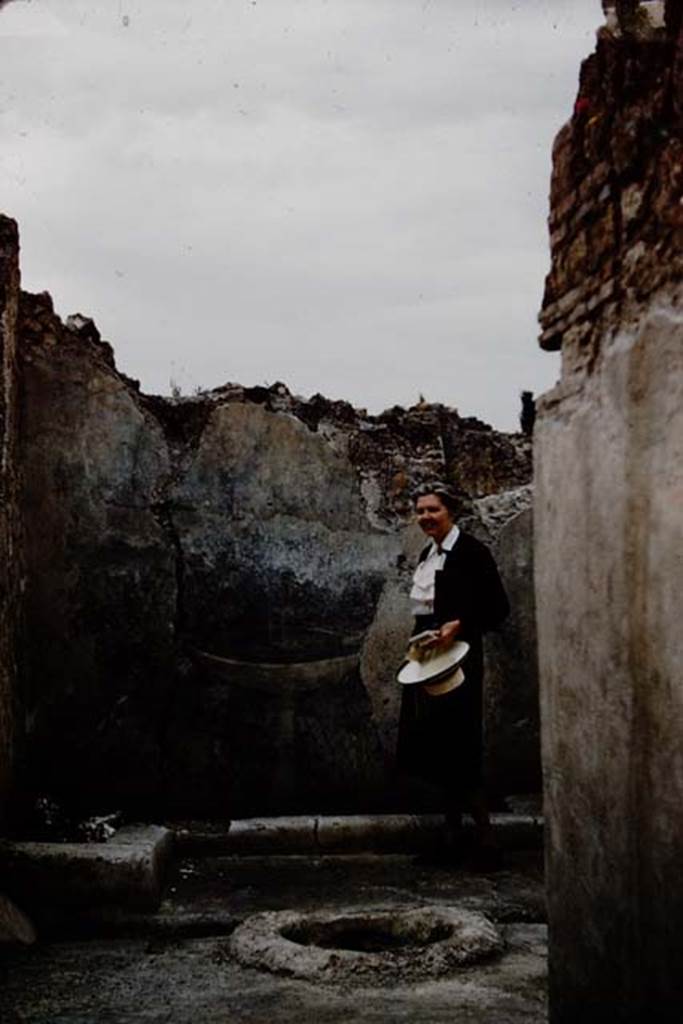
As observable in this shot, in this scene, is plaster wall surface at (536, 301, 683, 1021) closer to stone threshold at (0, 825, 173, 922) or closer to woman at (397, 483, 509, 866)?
stone threshold at (0, 825, 173, 922)

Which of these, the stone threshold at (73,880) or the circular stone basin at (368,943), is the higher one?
the stone threshold at (73,880)

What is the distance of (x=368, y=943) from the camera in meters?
4.38

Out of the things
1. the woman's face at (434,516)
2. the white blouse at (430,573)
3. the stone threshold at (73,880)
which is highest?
the woman's face at (434,516)

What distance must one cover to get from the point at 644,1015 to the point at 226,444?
4220 millimetres

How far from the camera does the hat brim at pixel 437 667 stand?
493 cm

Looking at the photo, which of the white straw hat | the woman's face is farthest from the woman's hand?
the woman's face

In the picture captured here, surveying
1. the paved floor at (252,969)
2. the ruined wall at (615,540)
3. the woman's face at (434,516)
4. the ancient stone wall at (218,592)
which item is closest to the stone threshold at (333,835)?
the paved floor at (252,969)

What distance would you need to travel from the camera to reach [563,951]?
291cm

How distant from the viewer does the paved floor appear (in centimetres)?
347

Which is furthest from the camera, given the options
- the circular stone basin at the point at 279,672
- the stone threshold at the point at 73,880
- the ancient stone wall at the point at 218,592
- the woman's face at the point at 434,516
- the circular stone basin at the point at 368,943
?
the circular stone basin at the point at 279,672

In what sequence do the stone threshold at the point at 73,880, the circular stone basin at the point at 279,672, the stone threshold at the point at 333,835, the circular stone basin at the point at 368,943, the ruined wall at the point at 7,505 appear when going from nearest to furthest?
the circular stone basin at the point at 368,943, the stone threshold at the point at 73,880, the ruined wall at the point at 7,505, the stone threshold at the point at 333,835, the circular stone basin at the point at 279,672

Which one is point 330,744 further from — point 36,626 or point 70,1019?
point 70,1019

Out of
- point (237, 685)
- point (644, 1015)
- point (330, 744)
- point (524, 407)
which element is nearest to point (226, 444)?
point (237, 685)

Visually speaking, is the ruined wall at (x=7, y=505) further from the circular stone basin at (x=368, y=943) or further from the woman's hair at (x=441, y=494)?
the woman's hair at (x=441, y=494)
